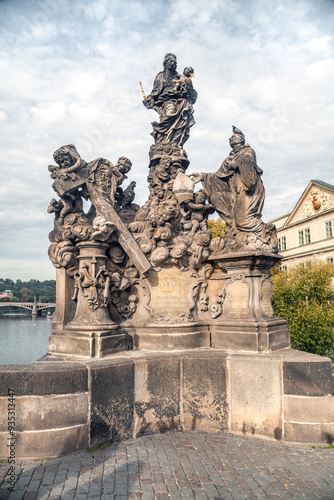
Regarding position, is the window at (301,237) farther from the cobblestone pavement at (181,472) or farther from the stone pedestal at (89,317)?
the cobblestone pavement at (181,472)

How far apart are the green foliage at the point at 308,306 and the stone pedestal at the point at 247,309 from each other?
12040 mm

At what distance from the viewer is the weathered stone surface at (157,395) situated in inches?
211

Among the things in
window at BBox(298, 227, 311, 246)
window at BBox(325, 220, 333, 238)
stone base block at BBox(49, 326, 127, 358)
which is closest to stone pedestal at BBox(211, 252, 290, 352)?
stone base block at BBox(49, 326, 127, 358)

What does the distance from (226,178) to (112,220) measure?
224 cm

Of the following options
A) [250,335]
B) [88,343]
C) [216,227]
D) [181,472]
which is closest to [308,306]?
[216,227]

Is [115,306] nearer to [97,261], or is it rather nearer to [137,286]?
[137,286]

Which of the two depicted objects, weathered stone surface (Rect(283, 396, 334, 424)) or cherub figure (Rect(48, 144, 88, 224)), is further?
cherub figure (Rect(48, 144, 88, 224))

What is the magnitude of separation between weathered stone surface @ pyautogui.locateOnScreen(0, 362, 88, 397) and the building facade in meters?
27.2

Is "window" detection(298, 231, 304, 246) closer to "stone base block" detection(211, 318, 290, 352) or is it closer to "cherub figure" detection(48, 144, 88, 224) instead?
"stone base block" detection(211, 318, 290, 352)

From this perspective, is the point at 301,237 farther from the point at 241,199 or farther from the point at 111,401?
the point at 111,401

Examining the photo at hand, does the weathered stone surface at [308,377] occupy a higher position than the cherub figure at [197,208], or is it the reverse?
the cherub figure at [197,208]

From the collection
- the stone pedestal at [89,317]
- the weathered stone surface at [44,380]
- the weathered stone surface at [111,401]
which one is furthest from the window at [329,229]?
the weathered stone surface at [44,380]

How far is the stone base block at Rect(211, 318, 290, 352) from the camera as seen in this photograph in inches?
236

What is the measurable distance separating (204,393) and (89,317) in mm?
2093
